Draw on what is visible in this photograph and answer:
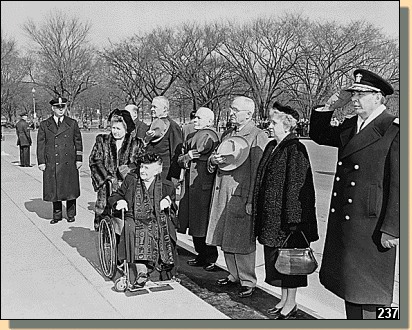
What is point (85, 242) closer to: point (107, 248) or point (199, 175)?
point (107, 248)

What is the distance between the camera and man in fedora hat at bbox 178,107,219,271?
13.6 feet

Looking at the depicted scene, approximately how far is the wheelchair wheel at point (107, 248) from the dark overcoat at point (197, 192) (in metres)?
0.71

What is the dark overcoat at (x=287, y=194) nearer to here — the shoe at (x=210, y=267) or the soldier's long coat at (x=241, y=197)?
the soldier's long coat at (x=241, y=197)

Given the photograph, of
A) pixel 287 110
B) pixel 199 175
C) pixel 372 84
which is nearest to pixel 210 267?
pixel 199 175

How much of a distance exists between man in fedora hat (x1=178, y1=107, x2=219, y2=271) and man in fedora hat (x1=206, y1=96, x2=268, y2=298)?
1.44 feet

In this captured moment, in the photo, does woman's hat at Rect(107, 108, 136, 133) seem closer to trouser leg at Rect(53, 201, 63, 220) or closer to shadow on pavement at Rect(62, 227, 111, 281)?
shadow on pavement at Rect(62, 227, 111, 281)

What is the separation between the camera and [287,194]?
3.07 metres

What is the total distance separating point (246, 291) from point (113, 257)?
3.30 ft

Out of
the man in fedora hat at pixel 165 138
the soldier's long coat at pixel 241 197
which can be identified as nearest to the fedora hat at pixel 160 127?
the man in fedora hat at pixel 165 138

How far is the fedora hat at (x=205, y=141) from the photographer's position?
13.6ft

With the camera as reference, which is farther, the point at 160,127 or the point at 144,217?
the point at 160,127

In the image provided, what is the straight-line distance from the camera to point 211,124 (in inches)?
167

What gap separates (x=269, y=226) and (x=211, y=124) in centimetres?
135

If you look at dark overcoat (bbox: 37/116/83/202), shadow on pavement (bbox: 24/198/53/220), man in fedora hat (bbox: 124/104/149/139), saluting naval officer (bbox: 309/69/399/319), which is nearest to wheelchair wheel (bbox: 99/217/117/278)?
saluting naval officer (bbox: 309/69/399/319)
